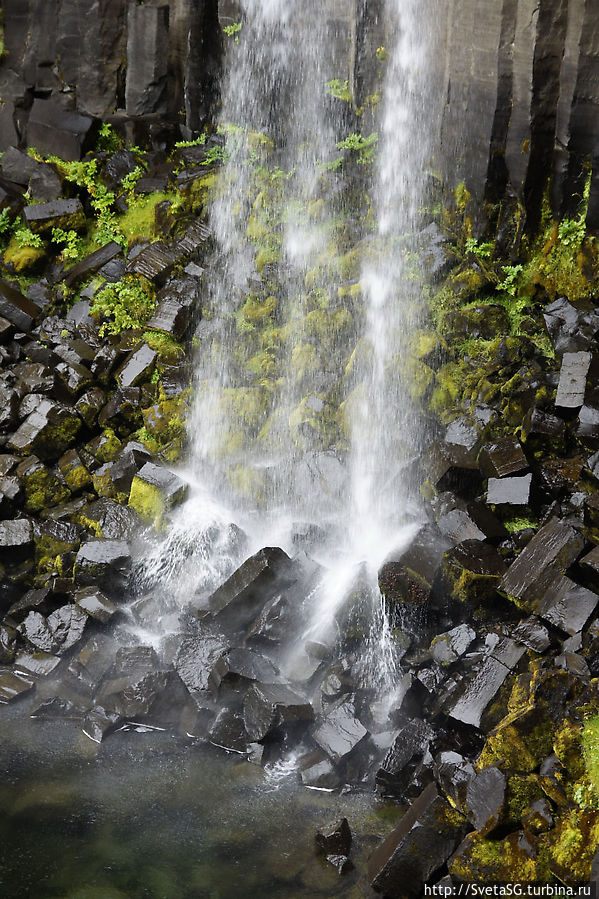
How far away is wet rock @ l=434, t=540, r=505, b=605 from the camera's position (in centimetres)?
729

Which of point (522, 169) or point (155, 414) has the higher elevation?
point (522, 169)

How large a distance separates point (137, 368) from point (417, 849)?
747 cm

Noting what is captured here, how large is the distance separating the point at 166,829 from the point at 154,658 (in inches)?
78.2

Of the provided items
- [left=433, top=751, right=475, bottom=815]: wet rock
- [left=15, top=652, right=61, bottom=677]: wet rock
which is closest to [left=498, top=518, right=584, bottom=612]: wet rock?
[left=433, top=751, right=475, bottom=815]: wet rock

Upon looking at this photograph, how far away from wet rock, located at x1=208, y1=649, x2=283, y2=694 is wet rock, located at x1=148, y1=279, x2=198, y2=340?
17.2 ft

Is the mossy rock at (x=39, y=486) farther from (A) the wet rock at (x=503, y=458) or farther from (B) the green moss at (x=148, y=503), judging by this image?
(A) the wet rock at (x=503, y=458)

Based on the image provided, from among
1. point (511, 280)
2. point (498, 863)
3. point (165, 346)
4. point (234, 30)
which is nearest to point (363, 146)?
point (234, 30)

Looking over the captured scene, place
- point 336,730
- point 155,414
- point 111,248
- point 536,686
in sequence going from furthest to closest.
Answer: point 111,248, point 155,414, point 336,730, point 536,686

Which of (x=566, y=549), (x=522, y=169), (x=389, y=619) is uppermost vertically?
(x=522, y=169)

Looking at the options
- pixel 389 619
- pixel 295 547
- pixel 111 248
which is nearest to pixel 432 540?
pixel 389 619

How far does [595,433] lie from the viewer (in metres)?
7.86

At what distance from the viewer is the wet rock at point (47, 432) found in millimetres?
10109

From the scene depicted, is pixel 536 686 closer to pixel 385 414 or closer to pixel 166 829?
pixel 166 829

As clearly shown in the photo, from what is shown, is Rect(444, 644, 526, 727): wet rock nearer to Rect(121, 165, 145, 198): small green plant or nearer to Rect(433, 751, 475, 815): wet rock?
Rect(433, 751, 475, 815): wet rock
